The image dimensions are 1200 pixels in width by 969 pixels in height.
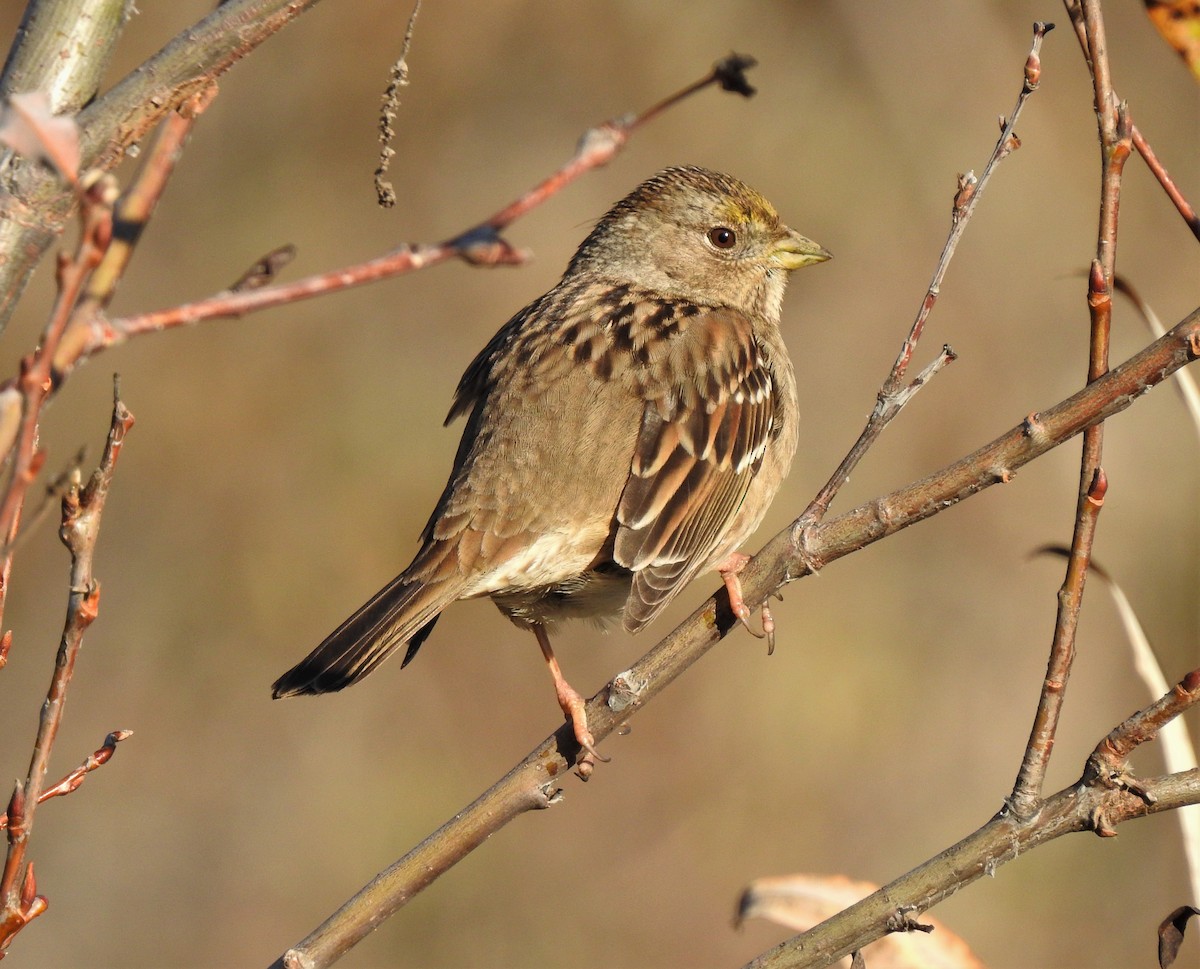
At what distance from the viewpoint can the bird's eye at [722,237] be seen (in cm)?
348

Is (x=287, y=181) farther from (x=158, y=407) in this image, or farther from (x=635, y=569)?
(x=635, y=569)

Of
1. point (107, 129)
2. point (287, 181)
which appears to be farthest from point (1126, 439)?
point (107, 129)

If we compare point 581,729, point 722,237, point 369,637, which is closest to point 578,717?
point 581,729

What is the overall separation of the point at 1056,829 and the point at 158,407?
498cm

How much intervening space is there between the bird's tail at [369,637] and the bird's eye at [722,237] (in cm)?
129

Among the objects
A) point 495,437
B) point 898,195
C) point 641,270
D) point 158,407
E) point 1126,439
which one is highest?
point 158,407

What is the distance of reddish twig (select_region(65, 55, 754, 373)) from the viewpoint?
3.13ft

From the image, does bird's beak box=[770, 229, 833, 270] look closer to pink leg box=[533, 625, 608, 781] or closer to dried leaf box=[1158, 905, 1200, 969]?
pink leg box=[533, 625, 608, 781]

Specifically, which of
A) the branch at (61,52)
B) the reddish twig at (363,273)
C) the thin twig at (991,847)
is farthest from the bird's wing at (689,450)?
the reddish twig at (363,273)

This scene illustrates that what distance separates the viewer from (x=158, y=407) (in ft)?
19.3

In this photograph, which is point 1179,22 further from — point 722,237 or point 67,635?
point 722,237

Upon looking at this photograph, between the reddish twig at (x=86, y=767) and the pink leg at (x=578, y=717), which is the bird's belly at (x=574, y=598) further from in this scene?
the reddish twig at (x=86, y=767)

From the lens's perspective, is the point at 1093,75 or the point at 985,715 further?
the point at 985,715

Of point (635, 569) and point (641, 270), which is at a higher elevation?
point (641, 270)
